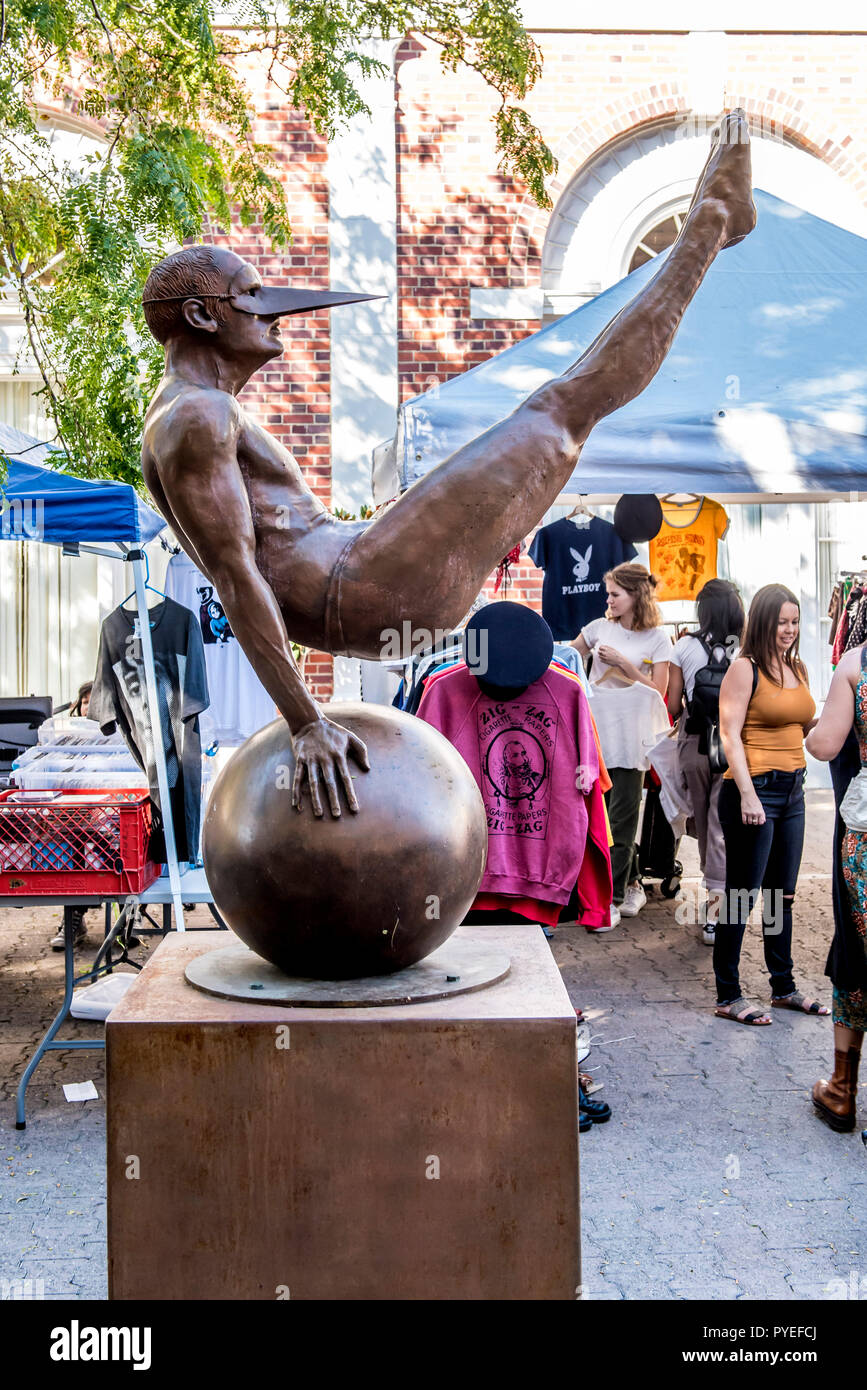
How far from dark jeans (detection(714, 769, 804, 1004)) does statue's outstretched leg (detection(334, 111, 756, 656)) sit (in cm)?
317

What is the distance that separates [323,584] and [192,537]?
11.6 inches

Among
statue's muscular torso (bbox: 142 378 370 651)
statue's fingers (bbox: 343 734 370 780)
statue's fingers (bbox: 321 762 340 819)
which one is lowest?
statue's fingers (bbox: 321 762 340 819)

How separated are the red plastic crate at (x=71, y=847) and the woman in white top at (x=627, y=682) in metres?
2.95

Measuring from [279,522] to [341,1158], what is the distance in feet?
4.16

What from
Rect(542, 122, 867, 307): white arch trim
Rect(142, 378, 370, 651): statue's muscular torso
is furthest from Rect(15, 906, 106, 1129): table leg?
Rect(542, 122, 867, 307): white arch trim

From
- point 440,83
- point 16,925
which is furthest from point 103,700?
point 440,83

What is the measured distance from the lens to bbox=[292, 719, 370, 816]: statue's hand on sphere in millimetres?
2348

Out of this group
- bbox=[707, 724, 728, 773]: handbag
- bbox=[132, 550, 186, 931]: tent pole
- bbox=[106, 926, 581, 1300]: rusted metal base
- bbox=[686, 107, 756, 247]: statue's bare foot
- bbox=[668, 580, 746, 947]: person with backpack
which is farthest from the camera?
bbox=[668, 580, 746, 947]: person with backpack

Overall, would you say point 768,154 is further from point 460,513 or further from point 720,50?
point 460,513

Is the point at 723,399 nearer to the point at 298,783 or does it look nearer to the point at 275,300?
the point at 275,300

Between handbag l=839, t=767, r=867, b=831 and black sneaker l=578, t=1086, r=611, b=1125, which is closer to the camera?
handbag l=839, t=767, r=867, b=831

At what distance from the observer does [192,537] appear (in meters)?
2.39

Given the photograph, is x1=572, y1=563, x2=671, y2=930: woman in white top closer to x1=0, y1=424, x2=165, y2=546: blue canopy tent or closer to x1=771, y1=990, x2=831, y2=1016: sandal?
x1=771, y1=990, x2=831, y2=1016: sandal

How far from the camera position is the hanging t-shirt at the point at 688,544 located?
7.61m
